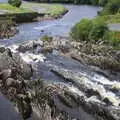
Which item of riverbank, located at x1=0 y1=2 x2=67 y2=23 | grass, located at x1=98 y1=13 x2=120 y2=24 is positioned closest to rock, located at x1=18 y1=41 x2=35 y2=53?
grass, located at x1=98 y1=13 x2=120 y2=24

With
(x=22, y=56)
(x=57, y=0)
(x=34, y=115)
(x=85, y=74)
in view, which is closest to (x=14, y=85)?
(x=34, y=115)

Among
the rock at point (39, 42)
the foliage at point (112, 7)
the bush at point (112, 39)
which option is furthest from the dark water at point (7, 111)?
the foliage at point (112, 7)

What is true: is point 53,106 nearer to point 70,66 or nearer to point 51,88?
point 51,88

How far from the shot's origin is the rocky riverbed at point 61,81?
156 ft

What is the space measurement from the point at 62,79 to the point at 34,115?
16.4 m

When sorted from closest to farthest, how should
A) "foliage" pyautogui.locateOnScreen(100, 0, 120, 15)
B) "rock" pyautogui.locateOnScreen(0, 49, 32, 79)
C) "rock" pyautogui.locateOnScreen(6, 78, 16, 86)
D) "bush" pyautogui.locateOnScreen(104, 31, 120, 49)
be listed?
1. "rock" pyautogui.locateOnScreen(6, 78, 16, 86)
2. "rock" pyautogui.locateOnScreen(0, 49, 32, 79)
3. "bush" pyautogui.locateOnScreen(104, 31, 120, 49)
4. "foliage" pyautogui.locateOnScreen(100, 0, 120, 15)

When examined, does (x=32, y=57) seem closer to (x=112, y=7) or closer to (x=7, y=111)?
(x=7, y=111)

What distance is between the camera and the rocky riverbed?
47.7 meters

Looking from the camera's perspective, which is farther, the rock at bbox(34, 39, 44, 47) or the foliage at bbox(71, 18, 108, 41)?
the rock at bbox(34, 39, 44, 47)

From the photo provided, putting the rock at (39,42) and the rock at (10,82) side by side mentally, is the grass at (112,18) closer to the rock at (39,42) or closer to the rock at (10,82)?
the rock at (39,42)

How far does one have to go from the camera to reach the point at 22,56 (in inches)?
2908

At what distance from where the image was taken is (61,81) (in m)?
60.2

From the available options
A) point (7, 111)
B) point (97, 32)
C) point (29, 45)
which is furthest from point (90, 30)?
point (7, 111)

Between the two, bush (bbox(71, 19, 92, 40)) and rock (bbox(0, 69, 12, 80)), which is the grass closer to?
bush (bbox(71, 19, 92, 40))
